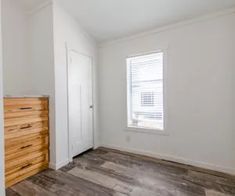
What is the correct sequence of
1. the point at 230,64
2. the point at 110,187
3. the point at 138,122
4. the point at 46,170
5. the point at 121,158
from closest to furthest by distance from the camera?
1. the point at 110,187
2. the point at 230,64
3. the point at 46,170
4. the point at 121,158
5. the point at 138,122

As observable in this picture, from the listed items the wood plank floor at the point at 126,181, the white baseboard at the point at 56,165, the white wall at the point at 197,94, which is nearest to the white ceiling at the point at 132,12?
the white wall at the point at 197,94

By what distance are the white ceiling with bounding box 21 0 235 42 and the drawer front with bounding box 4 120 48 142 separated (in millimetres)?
1927

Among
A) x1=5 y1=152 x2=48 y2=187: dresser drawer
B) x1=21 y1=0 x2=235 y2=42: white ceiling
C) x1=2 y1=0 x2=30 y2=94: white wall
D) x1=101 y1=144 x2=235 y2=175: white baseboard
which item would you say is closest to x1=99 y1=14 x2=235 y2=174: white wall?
x1=101 y1=144 x2=235 y2=175: white baseboard

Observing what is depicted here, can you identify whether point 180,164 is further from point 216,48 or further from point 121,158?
point 216,48

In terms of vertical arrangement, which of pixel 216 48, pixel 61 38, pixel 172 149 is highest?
pixel 61 38

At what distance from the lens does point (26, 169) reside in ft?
7.64

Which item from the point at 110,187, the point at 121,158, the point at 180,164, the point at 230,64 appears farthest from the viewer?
the point at 121,158

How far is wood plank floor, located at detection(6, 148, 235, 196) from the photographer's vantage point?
1.98m

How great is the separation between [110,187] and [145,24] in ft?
8.54

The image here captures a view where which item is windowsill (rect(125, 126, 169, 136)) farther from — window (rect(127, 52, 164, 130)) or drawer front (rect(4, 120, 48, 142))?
drawer front (rect(4, 120, 48, 142))

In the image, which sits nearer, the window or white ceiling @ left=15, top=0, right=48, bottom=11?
white ceiling @ left=15, top=0, right=48, bottom=11

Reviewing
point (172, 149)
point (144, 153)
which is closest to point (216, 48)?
point (172, 149)

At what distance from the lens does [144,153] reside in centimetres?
312

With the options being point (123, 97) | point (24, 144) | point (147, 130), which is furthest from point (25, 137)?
point (147, 130)
